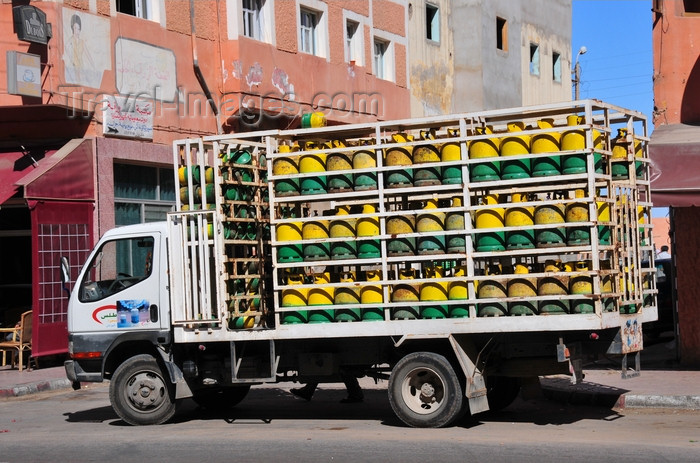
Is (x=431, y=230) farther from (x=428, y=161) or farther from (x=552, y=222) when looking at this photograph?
(x=552, y=222)

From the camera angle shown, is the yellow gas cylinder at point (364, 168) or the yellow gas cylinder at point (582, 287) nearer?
the yellow gas cylinder at point (582, 287)

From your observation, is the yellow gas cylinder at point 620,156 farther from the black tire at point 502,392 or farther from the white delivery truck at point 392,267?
the black tire at point 502,392

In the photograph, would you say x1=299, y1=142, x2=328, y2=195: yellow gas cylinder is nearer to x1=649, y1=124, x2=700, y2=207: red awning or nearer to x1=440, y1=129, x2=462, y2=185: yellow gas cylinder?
x1=440, y1=129, x2=462, y2=185: yellow gas cylinder

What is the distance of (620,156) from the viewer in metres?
11.4

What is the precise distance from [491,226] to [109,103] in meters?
10.8

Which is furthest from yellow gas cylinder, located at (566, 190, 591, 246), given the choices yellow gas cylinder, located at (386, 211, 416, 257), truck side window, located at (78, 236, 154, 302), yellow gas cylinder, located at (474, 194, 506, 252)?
truck side window, located at (78, 236, 154, 302)

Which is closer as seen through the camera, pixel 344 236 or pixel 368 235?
pixel 368 235

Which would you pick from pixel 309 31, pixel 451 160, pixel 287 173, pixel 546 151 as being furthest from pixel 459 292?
pixel 309 31

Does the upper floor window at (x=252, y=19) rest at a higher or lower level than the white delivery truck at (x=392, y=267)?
higher

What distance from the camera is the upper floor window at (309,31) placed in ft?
81.8

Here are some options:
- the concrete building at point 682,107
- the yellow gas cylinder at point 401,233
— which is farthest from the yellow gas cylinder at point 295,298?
the concrete building at point 682,107

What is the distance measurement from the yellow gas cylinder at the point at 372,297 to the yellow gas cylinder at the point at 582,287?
6.37 feet

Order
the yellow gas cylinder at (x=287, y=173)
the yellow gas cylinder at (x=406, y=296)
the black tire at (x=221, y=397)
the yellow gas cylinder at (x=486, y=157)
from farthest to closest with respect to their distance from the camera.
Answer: the black tire at (x=221, y=397)
the yellow gas cylinder at (x=287, y=173)
the yellow gas cylinder at (x=406, y=296)
the yellow gas cylinder at (x=486, y=157)

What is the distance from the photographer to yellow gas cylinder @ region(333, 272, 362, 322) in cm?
1118
